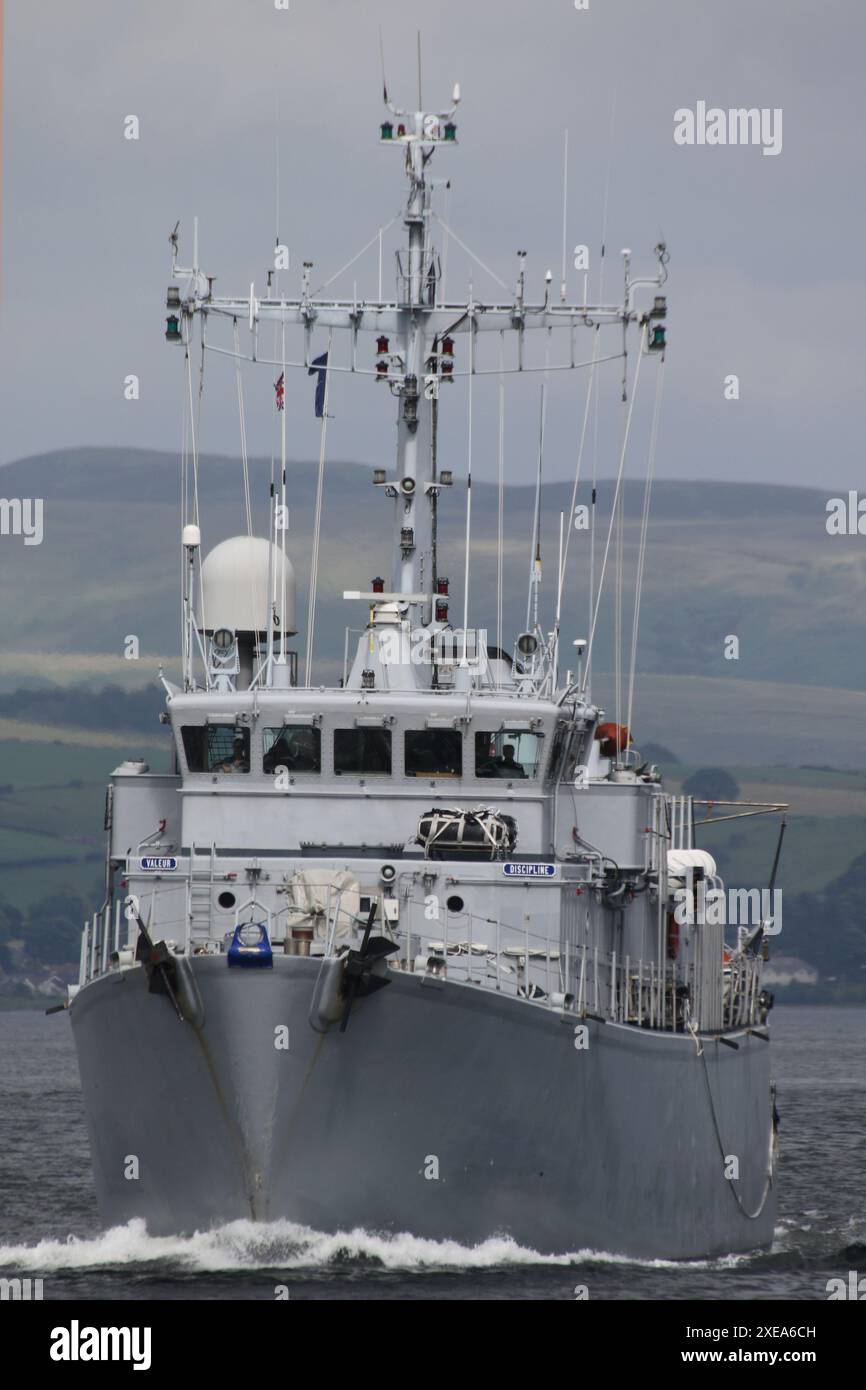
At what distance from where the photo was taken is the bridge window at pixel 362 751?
32219 mm

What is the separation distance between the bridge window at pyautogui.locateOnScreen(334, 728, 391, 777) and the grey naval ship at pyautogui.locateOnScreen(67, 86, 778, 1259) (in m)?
0.03

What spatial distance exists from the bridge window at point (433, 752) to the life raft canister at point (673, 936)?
23.8ft

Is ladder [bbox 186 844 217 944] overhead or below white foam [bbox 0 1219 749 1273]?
overhead

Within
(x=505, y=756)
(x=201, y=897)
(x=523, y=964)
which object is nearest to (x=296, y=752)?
(x=201, y=897)

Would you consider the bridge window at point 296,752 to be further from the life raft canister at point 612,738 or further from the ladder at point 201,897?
the life raft canister at point 612,738

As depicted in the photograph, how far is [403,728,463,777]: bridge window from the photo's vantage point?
3225 centimetres

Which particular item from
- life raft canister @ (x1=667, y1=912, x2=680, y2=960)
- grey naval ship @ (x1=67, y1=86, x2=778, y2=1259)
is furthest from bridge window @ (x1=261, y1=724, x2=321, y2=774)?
life raft canister @ (x1=667, y1=912, x2=680, y2=960)

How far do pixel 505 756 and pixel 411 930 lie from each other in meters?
3.39

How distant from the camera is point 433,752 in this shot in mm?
32312

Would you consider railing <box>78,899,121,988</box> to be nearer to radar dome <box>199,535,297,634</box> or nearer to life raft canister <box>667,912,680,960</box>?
radar dome <box>199,535,297,634</box>

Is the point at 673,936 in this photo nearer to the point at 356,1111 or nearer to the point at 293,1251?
the point at 356,1111

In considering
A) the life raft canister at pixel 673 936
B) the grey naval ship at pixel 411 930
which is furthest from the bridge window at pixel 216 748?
the life raft canister at pixel 673 936

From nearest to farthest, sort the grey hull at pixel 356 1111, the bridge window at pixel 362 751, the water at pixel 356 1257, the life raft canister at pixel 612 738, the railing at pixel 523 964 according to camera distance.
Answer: the water at pixel 356 1257 < the grey hull at pixel 356 1111 < the railing at pixel 523 964 < the bridge window at pixel 362 751 < the life raft canister at pixel 612 738

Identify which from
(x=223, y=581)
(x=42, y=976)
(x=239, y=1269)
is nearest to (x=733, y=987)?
(x=223, y=581)
